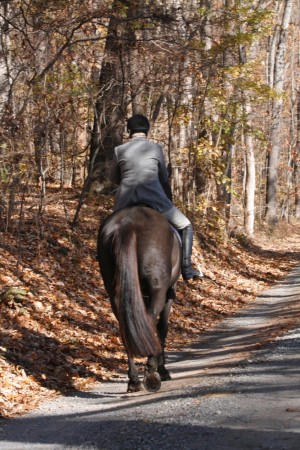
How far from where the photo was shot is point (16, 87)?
12.8m

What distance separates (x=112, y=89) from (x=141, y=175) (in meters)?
8.71

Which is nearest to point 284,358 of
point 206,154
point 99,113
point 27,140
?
point 27,140

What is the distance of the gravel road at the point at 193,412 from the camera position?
578 centimetres

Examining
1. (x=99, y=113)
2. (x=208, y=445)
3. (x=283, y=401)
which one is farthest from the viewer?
(x=99, y=113)

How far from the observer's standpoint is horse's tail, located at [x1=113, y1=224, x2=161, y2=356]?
26.0 ft

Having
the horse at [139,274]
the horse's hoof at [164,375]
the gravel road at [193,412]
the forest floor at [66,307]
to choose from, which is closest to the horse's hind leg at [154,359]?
the horse at [139,274]

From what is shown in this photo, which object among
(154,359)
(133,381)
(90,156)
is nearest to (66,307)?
(133,381)

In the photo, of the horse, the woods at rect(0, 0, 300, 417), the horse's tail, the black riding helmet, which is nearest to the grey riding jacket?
the black riding helmet

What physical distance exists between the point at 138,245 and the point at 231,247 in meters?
18.9

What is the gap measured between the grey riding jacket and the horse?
252 millimetres

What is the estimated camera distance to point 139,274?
8.26 m

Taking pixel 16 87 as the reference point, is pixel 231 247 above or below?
below

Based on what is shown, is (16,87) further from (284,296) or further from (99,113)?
(284,296)

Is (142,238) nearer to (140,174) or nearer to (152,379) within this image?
(140,174)
